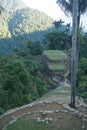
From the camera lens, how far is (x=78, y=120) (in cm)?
1284

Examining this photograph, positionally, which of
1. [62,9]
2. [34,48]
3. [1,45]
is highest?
[62,9]

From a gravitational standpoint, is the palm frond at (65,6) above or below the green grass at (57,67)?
above

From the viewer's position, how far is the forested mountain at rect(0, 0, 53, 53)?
7631cm

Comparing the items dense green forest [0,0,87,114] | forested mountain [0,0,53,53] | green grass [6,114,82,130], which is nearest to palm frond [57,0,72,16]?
dense green forest [0,0,87,114]

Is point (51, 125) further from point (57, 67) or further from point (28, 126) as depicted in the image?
point (57, 67)

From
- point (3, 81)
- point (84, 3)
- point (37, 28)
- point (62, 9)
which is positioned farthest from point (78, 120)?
point (37, 28)

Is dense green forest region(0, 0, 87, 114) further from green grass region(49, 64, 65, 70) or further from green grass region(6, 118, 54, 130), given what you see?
green grass region(6, 118, 54, 130)

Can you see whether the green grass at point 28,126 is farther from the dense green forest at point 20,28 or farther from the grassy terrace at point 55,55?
the dense green forest at point 20,28

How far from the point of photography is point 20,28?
93250mm

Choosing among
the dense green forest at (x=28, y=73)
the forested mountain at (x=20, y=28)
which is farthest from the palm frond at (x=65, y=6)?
the forested mountain at (x=20, y=28)

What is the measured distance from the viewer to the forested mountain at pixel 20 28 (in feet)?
250

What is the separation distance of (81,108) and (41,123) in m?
3.48

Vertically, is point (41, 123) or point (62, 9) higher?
point (62, 9)

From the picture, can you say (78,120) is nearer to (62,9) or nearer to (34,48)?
(62,9)
